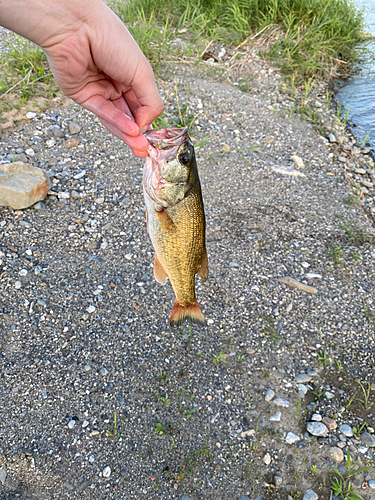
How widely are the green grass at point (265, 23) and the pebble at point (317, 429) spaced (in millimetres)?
6591

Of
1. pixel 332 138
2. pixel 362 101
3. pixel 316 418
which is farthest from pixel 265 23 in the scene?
pixel 316 418

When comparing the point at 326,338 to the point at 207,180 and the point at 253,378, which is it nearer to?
the point at 253,378

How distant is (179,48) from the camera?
7.45 m

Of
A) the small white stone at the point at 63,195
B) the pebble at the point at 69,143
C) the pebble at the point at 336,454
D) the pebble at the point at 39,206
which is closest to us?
the pebble at the point at 336,454

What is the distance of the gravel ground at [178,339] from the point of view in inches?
117

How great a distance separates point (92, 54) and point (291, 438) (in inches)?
114

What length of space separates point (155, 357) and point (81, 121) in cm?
349

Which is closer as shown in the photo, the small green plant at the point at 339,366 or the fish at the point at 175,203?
the fish at the point at 175,203

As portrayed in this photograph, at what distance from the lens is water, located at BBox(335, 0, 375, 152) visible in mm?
7547

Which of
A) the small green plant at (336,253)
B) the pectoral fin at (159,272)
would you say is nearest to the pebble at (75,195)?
the pectoral fin at (159,272)

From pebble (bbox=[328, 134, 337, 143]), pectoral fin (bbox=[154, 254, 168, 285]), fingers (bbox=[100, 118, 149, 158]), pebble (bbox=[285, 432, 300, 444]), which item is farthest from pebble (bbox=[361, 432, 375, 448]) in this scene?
pebble (bbox=[328, 134, 337, 143])

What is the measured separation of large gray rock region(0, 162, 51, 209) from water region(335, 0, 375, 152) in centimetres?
532

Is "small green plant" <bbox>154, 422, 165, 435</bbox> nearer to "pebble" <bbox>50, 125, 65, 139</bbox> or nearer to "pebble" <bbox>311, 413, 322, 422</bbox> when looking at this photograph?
"pebble" <bbox>311, 413, 322, 422</bbox>

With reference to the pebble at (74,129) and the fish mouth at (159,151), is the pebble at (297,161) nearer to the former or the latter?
the pebble at (74,129)
